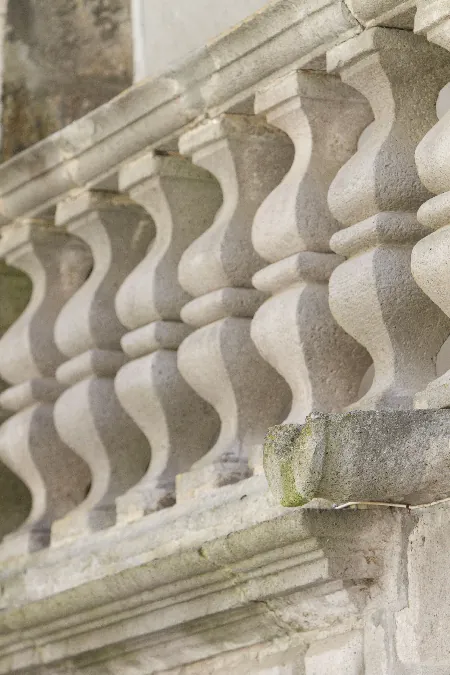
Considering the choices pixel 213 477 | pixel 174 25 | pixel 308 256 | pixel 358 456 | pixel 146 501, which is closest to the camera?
pixel 358 456

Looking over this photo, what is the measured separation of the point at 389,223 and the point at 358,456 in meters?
0.53

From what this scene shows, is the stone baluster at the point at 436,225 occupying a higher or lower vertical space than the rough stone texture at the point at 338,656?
higher

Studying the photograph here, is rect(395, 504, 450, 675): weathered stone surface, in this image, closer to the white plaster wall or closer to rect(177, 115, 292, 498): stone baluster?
rect(177, 115, 292, 498): stone baluster

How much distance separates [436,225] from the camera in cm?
305

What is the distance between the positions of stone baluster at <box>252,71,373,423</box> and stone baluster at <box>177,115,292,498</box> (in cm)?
13

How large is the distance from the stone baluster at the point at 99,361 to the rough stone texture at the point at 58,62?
384mm

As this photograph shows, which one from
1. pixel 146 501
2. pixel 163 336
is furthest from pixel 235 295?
pixel 146 501

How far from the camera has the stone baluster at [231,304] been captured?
3545 mm

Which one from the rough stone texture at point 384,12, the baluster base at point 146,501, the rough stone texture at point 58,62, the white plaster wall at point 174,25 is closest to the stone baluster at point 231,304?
the baluster base at point 146,501

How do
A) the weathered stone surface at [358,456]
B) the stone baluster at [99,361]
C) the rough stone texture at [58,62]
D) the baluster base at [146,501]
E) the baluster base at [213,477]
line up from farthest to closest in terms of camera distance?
1. the rough stone texture at [58,62]
2. the stone baluster at [99,361]
3. the baluster base at [146,501]
4. the baluster base at [213,477]
5. the weathered stone surface at [358,456]

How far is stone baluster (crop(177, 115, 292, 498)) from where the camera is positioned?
140 inches

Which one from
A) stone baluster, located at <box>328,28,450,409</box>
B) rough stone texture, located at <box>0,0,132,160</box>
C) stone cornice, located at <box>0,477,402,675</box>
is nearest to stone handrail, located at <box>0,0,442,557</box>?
stone baluster, located at <box>328,28,450,409</box>

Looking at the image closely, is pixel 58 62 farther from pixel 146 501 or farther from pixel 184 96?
pixel 146 501

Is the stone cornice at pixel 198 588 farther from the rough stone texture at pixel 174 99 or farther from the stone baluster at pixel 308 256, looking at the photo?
the rough stone texture at pixel 174 99
